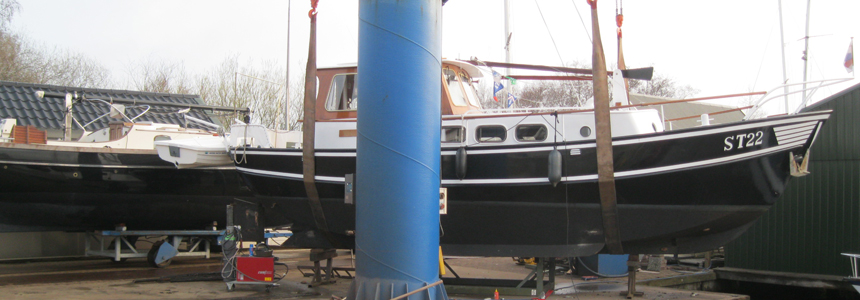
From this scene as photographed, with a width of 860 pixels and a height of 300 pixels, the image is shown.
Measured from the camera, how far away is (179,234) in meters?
10.8

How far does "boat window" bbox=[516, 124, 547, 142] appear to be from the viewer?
24.3ft

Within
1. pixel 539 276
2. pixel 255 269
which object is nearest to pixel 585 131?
pixel 539 276

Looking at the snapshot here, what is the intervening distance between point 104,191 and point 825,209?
38.5 ft

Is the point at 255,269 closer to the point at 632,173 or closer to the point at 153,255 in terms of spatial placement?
the point at 153,255

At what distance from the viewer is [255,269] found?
310 inches

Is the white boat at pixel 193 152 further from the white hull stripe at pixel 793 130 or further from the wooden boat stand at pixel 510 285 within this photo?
the white hull stripe at pixel 793 130

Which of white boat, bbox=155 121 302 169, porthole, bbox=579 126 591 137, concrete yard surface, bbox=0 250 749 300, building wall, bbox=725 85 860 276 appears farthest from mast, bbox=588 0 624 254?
building wall, bbox=725 85 860 276

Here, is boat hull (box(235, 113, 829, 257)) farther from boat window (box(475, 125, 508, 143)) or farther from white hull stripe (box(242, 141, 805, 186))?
boat window (box(475, 125, 508, 143))

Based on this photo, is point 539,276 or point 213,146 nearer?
point 539,276

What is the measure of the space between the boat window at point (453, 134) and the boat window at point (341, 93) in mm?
1466

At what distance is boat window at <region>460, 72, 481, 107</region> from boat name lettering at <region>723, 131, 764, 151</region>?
3.54m

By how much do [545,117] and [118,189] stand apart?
24.3 feet

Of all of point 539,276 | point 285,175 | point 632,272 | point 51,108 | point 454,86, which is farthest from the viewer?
point 51,108

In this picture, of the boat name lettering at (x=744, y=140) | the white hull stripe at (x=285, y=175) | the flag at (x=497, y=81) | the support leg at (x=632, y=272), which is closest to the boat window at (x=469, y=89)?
the flag at (x=497, y=81)
